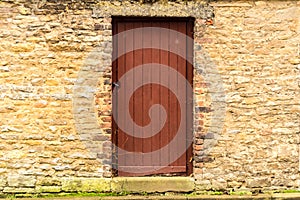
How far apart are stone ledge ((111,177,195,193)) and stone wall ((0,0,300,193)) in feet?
0.54

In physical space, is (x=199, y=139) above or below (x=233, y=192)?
above

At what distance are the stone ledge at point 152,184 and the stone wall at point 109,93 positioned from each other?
163mm

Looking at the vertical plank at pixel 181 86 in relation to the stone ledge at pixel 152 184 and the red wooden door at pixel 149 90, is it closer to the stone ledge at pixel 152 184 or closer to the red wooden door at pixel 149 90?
the red wooden door at pixel 149 90

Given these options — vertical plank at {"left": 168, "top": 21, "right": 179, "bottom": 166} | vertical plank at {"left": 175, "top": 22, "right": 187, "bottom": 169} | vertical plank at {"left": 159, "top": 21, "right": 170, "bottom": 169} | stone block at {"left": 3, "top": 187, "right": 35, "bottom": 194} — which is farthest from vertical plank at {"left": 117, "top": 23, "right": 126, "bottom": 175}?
stone block at {"left": 3, "top": 187, "right": 35, "bottom": 194}

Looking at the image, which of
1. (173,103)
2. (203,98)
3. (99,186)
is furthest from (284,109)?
(99,186)

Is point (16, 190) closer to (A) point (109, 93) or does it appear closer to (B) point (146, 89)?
(A) point (109, 93)

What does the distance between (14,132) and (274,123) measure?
3.50m

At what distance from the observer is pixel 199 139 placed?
640cm

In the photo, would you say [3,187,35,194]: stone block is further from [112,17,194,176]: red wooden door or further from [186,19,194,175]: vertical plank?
[186,19,194,175]: vertical plank

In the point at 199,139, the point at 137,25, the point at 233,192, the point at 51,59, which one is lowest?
the point at 233,192

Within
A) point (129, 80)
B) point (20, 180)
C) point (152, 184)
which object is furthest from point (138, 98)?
point (20, 180)

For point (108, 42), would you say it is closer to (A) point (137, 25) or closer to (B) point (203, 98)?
(A) point (137, 25)

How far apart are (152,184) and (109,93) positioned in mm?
1360

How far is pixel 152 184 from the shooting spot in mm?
6367
